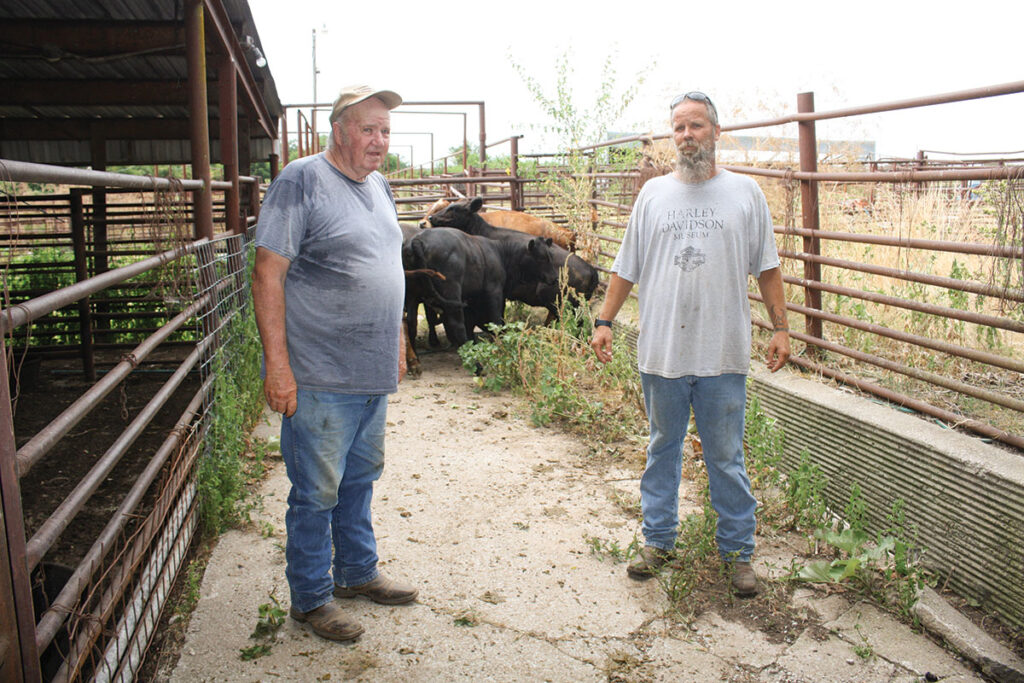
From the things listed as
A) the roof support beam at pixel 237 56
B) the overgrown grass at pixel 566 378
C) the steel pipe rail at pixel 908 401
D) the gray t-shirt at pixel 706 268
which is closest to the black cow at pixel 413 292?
the overgrown grass at pixel 566 378

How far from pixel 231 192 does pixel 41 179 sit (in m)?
4.89

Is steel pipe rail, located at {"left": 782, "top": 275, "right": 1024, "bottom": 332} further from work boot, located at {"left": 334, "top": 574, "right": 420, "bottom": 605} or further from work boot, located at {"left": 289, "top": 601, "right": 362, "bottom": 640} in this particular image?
work boot, located at {"left": 289, "top": 601, "right": 362, "bottom": 640}

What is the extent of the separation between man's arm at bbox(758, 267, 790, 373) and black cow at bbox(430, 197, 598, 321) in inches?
204

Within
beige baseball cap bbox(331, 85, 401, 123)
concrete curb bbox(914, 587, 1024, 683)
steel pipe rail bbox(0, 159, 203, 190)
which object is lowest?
concrete curb bbox(914, 587, 1024, 683)

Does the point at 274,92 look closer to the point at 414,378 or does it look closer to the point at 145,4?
the point at 145,4

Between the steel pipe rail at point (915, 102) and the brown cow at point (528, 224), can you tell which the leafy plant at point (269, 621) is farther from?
the brown cow at point (528, 224)

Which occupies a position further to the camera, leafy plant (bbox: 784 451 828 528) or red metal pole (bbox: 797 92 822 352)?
red metal pole (bbox: 797 92 822 352)

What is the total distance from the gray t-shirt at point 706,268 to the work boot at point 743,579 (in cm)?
89

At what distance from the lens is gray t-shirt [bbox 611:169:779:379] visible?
3.52 meters

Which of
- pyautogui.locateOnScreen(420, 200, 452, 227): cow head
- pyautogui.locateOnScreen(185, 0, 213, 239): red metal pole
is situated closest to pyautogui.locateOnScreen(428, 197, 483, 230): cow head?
pyautogui.locateOnScreen(420, 200, 452, 227): cow head

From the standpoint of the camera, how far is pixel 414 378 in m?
7.78

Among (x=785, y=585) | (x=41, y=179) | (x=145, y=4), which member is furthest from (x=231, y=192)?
(x=785, y=585)

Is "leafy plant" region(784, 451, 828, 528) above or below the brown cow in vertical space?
below

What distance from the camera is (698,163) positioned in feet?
11.6
